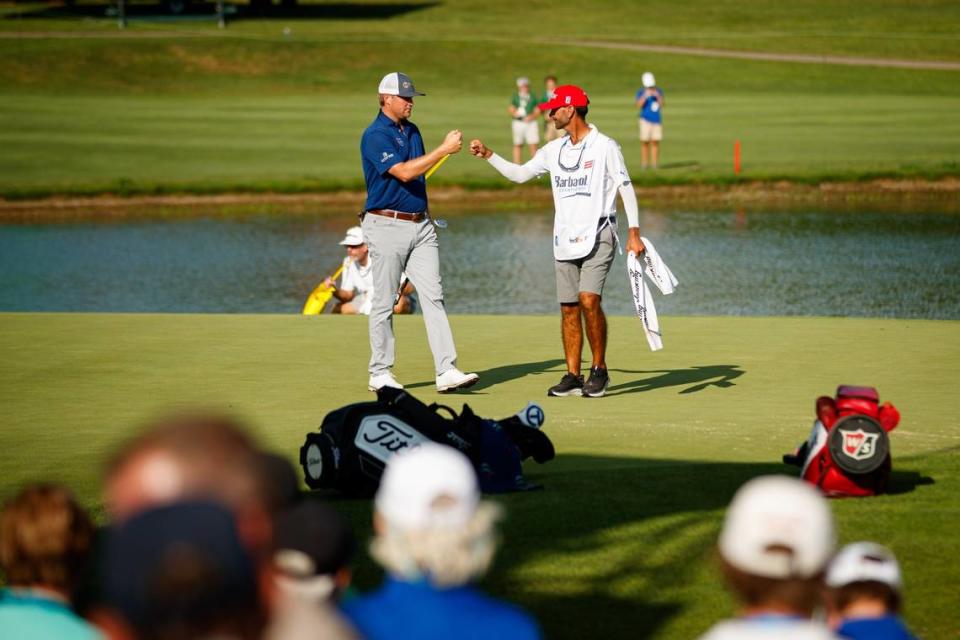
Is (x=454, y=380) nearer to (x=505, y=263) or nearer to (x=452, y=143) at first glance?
(x=452, y=143)

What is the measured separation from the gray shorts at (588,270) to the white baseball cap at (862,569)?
6254 mm

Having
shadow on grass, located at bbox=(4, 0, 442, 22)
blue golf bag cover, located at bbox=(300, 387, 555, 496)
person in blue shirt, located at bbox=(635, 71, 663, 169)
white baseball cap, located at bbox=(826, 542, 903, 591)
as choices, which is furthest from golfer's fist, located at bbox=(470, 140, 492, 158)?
shadow on grass, located at bbox=(4, 0, 442, 22)

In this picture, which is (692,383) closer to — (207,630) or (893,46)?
(207,630)

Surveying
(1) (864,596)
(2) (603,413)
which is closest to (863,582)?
(1) (864,596)

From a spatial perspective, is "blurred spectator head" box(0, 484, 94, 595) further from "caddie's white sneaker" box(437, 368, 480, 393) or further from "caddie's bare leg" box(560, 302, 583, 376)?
"caddie's bare leg" box(560, 302, 583, 376)

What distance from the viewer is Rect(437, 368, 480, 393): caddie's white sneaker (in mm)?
9695

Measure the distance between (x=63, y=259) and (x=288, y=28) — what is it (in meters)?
44.4

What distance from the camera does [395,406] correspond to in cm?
665

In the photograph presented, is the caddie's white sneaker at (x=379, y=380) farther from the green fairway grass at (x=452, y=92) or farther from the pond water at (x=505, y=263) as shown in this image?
the green fairway grass at (x=452, y=92)

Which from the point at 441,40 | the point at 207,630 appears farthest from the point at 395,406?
the point at 441,40

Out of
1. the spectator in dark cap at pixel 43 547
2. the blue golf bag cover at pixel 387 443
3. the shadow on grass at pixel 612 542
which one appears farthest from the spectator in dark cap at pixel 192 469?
the blue golf bag cover at pixel 387 443

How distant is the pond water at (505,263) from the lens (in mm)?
19047

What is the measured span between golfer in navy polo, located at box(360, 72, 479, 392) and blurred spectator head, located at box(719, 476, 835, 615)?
681 centimetres

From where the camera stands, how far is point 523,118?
3284 centimetres
